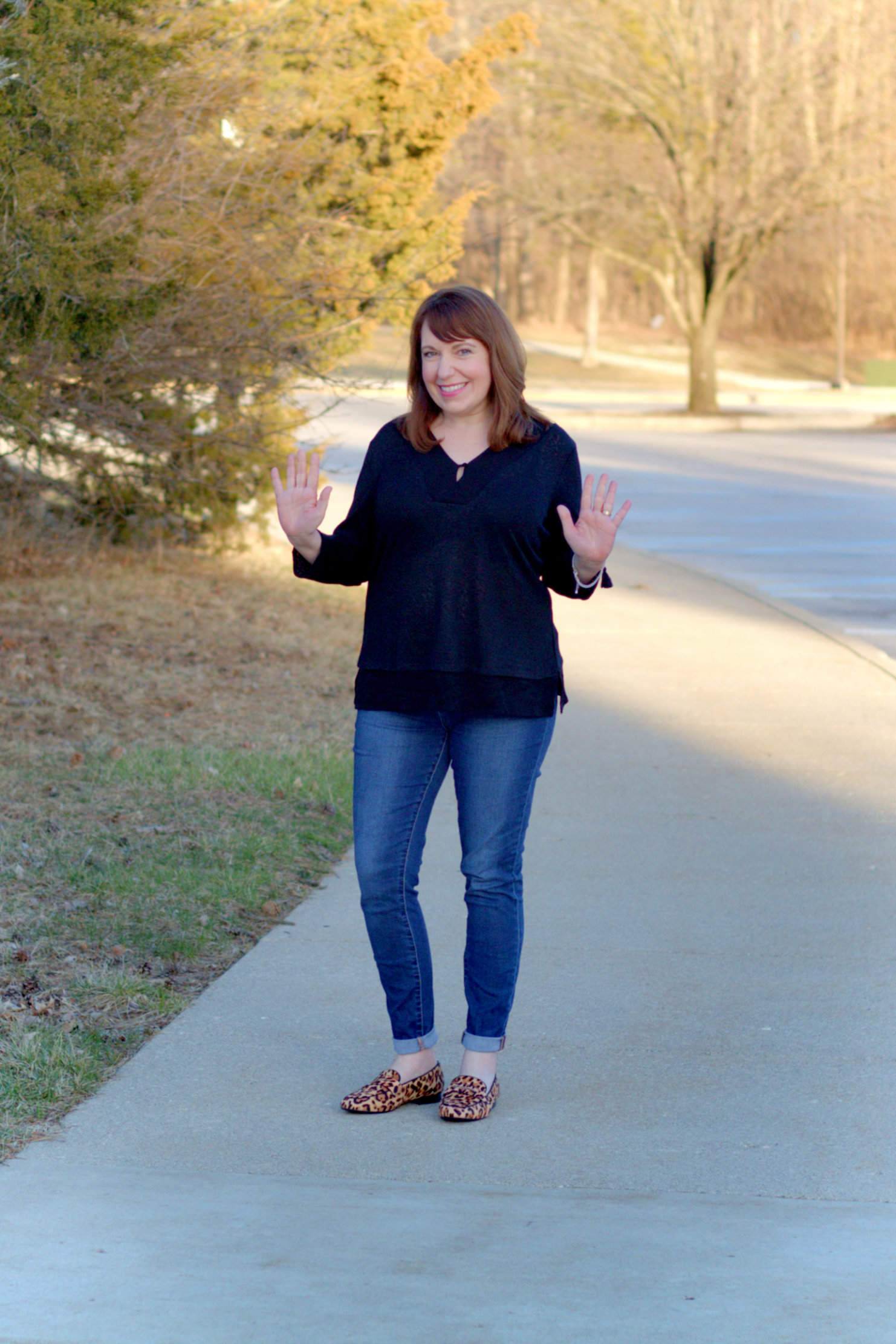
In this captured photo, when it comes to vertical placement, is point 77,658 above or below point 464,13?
below

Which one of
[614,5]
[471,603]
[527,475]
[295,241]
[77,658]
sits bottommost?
[77,658]

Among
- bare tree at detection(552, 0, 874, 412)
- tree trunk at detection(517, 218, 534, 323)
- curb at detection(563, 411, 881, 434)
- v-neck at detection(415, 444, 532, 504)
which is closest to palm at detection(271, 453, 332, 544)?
v-neck at detection(415, 444, 532, 504)

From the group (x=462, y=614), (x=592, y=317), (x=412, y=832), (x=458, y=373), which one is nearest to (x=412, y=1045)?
(x=412, y=832)

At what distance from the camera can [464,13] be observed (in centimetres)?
3428

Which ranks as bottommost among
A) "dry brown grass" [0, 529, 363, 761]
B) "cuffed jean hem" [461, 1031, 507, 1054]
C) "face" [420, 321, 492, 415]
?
"dry brown grass" [0, 529, 363, 761]

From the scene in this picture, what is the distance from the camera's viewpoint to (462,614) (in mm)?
3684

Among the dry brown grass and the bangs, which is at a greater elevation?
the bangs

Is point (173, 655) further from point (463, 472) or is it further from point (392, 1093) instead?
point (463, 472)

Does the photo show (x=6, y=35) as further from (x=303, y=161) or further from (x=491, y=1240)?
(x=491, y=1240)

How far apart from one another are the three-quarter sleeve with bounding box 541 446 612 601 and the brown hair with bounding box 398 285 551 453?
12cm

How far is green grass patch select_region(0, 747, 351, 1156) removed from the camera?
13.7 feet

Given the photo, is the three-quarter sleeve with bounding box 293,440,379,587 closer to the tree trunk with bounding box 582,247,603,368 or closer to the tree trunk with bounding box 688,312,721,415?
the tree trunk with bounding box 688,312,721,415

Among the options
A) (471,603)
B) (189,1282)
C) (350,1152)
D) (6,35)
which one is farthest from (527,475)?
(6,35)

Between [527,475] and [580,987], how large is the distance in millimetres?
1676
